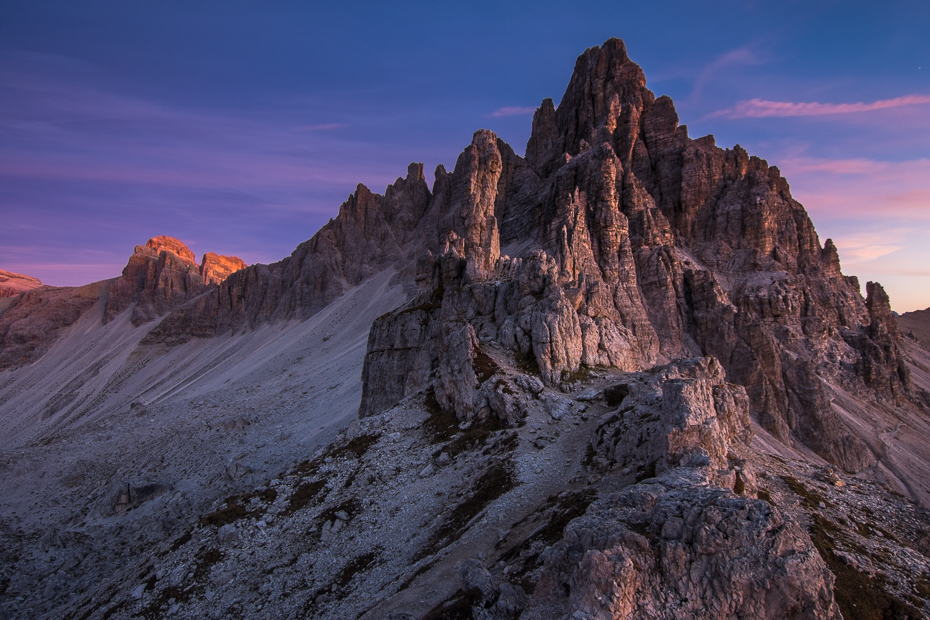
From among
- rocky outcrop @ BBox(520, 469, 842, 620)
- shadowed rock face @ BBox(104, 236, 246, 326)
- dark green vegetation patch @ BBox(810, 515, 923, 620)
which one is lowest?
dark green vegetation patch @ BBox(810, 515, 923, 620)

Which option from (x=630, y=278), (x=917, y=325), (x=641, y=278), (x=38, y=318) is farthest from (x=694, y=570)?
(x=38, y=318)

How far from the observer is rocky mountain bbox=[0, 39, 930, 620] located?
50.6 ft

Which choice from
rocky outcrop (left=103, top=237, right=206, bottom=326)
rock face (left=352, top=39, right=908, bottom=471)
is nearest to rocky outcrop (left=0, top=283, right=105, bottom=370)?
rocky outcrop (left=103, top=237, right=206, bottom=326)

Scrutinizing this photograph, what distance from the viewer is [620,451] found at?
2352 centimetres

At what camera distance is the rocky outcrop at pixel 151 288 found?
507 feet

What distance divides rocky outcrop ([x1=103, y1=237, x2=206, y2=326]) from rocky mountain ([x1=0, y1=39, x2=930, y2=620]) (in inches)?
1041

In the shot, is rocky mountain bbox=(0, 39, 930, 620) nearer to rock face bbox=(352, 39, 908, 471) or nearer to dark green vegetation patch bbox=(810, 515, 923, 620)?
dark green vegetation patch bbox=(810, 515, 923, 620)

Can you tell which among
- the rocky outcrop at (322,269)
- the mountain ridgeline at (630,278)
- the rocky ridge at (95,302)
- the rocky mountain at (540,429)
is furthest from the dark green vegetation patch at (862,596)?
the rocky ridge at (95,302)

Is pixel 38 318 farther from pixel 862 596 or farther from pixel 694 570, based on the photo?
pixel 862 596

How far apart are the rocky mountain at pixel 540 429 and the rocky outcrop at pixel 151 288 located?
86.7 feet

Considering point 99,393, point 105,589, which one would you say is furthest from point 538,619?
point 99,393

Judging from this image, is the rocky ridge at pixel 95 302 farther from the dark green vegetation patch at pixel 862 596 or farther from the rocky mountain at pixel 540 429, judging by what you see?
the dark green vegetation patch at pixel 862 596

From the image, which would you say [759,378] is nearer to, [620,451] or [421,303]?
[421,303]

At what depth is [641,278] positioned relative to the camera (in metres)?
79.6
